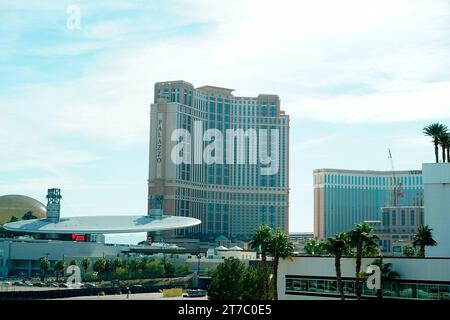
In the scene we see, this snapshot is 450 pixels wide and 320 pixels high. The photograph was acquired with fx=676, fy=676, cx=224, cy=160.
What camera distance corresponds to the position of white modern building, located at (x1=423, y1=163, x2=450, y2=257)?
88.1 meters

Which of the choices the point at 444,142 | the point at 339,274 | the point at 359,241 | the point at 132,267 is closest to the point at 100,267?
the point at 132,267

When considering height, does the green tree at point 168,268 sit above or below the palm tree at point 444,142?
below

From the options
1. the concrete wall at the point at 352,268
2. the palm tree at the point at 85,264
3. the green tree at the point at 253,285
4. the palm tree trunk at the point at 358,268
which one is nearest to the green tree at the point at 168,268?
the palm tree at the point at 85,264

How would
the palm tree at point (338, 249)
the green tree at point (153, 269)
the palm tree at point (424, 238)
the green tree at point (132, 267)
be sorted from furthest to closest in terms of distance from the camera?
the green tree at point (153, 269) < the green tree at point (132, 267) < the palm tree at point (424, 238) < the palm tree at point (338, 249)

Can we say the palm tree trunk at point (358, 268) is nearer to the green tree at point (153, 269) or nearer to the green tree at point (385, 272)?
the green tree at point (385, 272)

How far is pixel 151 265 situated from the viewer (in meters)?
170

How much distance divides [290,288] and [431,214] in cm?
2549

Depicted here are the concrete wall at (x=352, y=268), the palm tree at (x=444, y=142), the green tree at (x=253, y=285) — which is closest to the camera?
the concrete wall at (x=352, y=268)

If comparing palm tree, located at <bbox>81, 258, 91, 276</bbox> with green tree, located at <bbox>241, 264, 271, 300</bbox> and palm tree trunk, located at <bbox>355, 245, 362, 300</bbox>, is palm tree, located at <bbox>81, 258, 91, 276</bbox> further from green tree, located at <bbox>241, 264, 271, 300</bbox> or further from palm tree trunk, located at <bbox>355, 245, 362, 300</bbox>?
palm tree trunk, located at <bbox>355, 245, 362, 300</bbox>

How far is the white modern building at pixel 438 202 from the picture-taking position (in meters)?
88.1

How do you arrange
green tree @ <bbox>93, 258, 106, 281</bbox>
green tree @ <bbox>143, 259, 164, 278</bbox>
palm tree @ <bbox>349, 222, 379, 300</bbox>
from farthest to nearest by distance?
green tree @ <bbox>143, 259, 164, 278</bbox> → green tree @ <bbox>93, 258, 106, 281</bbox> → palm tree @ <bbox>349, 222, 379, 300</bbox>

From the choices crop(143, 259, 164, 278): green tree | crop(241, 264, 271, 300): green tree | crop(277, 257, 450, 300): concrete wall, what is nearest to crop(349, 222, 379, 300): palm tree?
crop(277, 257, 450, 300): concrete wall
